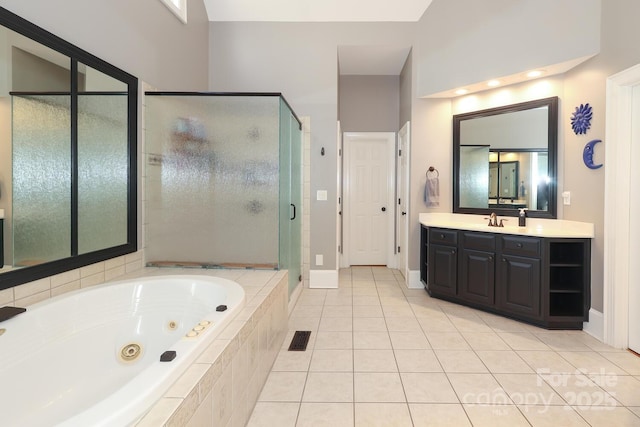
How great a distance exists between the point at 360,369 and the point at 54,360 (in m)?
1.59

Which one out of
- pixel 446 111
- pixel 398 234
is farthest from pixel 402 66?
pixel 398 234

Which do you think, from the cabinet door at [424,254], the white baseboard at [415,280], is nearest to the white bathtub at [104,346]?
the cabinet door at [424,254]

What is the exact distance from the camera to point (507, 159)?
133 inches

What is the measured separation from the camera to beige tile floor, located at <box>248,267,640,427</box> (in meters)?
1.66

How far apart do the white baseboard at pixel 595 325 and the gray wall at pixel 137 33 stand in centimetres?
393

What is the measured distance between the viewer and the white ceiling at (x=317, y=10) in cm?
368

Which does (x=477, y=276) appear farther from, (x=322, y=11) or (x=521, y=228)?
(x=322, y=11)

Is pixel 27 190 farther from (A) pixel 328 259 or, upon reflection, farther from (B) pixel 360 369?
(A) pixel 328 259

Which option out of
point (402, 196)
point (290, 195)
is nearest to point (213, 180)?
point (290, 195)

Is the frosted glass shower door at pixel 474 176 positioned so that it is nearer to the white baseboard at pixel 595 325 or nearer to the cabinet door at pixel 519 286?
the cabinet door at pixel 519 286

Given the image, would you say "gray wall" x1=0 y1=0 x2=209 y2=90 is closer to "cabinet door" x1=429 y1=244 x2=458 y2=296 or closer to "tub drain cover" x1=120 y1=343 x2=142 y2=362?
"tub drain cover" x1=120 y1=343 x2=142 y2=362

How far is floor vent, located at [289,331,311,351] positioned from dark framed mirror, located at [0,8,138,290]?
1.37 metres

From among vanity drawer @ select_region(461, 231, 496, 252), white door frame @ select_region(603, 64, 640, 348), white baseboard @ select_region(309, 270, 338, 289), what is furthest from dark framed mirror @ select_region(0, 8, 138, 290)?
white door frame @ select_region(603, 64, 640, 348)

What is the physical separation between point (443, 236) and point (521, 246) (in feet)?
2.41
